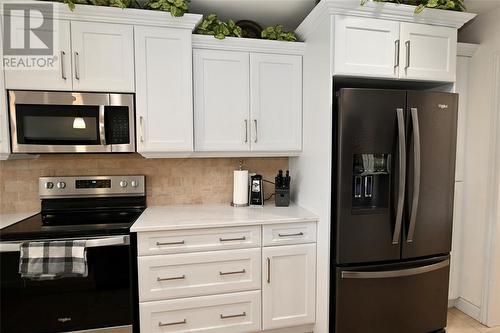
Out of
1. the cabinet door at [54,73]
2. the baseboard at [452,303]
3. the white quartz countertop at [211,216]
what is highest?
the cabinet door at [54,73]

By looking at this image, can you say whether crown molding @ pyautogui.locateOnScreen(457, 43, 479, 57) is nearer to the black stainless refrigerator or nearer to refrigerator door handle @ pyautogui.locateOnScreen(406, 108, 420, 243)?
the black stainless refrigerator

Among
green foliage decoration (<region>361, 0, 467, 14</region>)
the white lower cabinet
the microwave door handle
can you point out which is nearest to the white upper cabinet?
green foliage decoration (<region>361, 0, 467, 14</region>)

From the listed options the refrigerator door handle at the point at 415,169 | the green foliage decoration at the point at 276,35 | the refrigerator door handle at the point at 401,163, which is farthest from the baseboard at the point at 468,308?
the green foliage decoration at the point at 276,35

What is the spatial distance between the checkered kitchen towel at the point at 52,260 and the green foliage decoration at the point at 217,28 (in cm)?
168

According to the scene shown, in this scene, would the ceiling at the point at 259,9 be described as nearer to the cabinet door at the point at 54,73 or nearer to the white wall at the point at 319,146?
the white wall at the point at 319,146

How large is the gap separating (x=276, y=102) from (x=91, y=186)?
164 cm

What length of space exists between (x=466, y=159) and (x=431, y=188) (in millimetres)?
794

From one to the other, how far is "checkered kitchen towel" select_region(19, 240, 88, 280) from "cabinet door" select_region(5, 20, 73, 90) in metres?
1.02

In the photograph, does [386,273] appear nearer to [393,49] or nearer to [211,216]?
[211,216]

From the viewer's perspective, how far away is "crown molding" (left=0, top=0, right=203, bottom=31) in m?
1.74

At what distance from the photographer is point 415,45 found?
71.6 inches

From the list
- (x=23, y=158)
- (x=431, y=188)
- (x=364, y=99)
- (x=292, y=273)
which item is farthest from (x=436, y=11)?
(x=23, y=158)

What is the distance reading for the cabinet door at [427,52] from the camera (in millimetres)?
1808

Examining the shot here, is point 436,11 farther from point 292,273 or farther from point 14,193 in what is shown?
point 14,193
